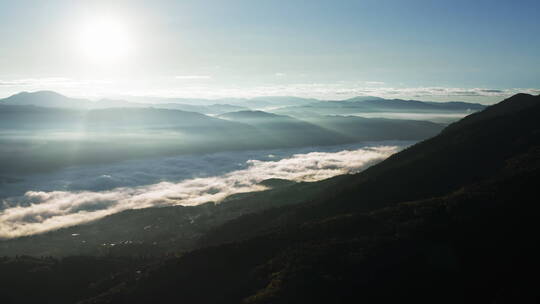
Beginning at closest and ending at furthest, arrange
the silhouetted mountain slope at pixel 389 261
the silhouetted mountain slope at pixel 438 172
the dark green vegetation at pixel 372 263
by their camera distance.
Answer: the silhouetted mountain slope at pixel 389 261, the dark green vegetation at pixel 372 263, the silhouetted mountain slope at pixel 438 172

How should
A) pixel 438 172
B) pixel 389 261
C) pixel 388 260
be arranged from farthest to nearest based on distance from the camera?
pixel 438 172
pixel 388 260
pixel 389 261

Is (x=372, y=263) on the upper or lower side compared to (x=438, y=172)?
lower

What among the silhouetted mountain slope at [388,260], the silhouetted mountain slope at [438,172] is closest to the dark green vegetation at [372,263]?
the silhouetted mountain slope at [388,260]

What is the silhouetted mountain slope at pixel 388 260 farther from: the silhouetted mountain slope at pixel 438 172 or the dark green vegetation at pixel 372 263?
the silhouetted mountain slope at pixel 438 172

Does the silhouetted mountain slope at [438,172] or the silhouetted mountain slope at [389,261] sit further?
the silhouetted mountain slope at [438,172]

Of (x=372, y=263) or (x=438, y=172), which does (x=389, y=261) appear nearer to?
(x=372, y=263)

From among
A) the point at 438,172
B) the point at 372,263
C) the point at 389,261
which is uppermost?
the point at 438,172

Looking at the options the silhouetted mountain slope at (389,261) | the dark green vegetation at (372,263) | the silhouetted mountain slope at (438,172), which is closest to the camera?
the silhouetted mountain slope at (389,261)

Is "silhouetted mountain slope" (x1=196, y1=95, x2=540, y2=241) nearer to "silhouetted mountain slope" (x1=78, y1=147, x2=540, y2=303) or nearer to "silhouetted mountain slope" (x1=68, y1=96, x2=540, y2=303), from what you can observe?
"silhouetted mountain slope" (x1=78, y1=147, x2=540, y2=303)

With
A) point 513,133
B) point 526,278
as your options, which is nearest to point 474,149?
point 513,133

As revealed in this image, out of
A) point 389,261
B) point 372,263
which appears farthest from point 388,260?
point 372,263

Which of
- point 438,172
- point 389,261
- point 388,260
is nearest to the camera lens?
point 389,261
